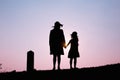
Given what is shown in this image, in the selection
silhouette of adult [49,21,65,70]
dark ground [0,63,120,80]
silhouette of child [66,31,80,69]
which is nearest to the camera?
dark ground [0,63,120,80]

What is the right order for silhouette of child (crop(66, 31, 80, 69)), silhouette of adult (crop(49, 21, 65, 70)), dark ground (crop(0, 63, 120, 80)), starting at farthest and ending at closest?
silhouette of child (crop(66, 31, 80, 69))
silhouette of adult (crop(49, 21, 65, 70))
dark ground (crop(0, 63, 120, 80))

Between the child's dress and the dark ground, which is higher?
the child's dress

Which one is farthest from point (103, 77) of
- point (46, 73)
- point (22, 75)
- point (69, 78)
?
point (22, 75)

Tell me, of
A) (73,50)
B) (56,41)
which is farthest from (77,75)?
(73,50)

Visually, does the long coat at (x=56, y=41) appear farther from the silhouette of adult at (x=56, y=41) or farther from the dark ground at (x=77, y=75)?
the dark ground at (x=77, y=75)

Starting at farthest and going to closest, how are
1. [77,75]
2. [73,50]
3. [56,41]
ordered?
[73,50], [56,41], [77,75]

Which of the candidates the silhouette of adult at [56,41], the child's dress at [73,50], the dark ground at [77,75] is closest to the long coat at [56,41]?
the silhouette of adult at [56,41]

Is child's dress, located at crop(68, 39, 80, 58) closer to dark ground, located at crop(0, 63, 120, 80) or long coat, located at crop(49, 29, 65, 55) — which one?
long coat, located at crop(49, 29, 65, 55)

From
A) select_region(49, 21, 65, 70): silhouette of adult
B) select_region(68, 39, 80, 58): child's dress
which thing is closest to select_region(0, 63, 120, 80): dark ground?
select_region(49, 21, 65, 70): silhouette of adult

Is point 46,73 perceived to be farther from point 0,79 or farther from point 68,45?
point 68,45

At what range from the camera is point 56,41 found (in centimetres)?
1947

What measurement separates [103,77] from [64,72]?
2.51m

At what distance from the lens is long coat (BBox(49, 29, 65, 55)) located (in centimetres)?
1931

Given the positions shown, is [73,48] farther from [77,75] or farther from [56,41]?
[77,75]
